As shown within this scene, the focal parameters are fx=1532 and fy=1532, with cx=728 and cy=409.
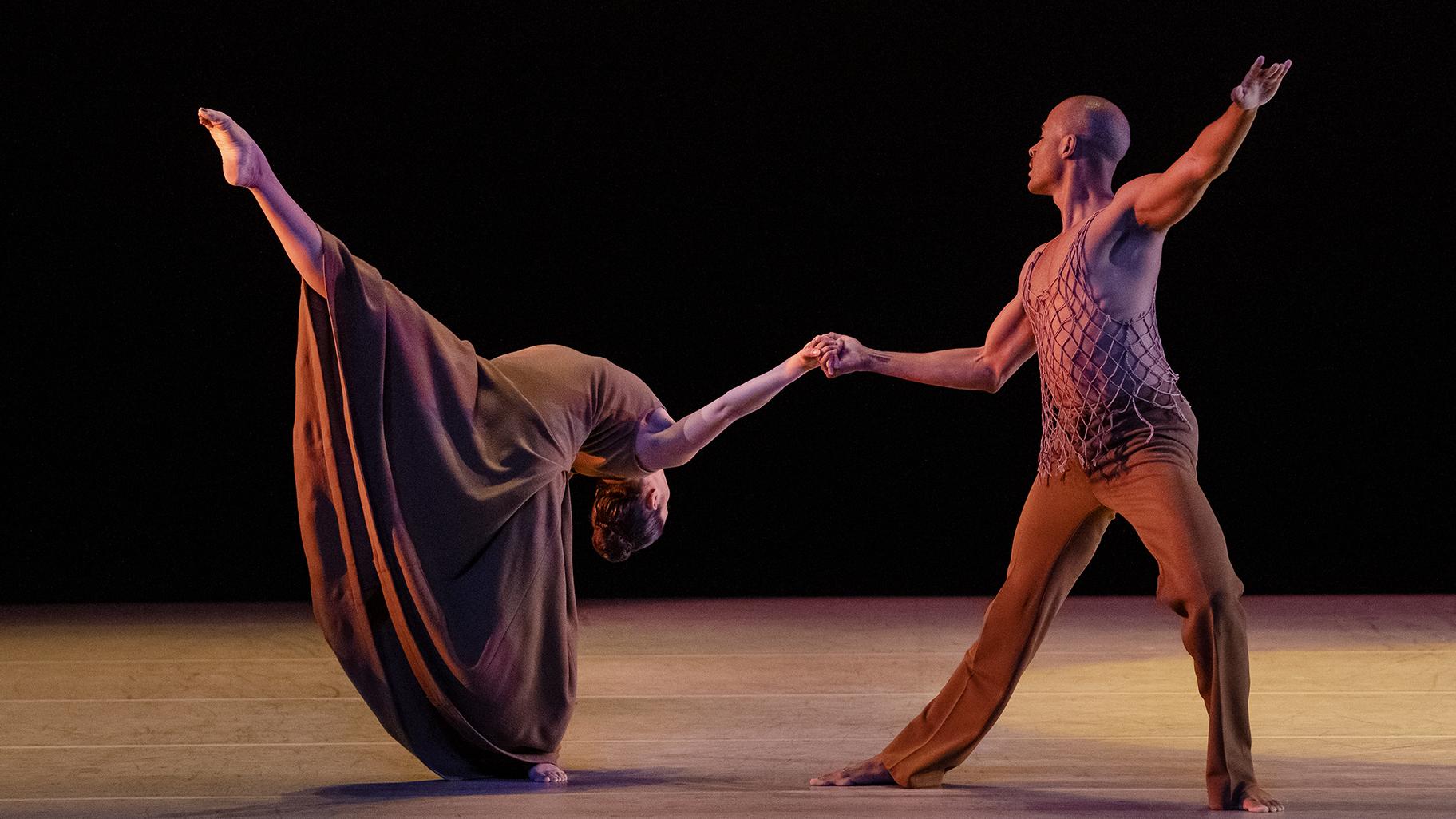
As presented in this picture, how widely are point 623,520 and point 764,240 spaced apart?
2186 millimetres

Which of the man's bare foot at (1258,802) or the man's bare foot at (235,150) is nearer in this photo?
the man's bare foot at (1258,802)

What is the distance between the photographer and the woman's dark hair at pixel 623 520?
11.5 feet

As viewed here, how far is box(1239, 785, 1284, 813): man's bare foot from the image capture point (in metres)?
2.66

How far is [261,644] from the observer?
4.80 meters

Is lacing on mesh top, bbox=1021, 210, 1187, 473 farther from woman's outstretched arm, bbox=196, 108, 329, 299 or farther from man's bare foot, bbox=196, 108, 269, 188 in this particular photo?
man's bare foot, bbox=196, 108, 269, 188

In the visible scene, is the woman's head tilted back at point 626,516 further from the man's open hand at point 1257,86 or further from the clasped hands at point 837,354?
the man's open hand at point 1257,86

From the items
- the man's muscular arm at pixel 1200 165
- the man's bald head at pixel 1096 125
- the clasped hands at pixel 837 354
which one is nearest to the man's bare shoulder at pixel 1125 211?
the man's muscular arm at pixel 1200 165

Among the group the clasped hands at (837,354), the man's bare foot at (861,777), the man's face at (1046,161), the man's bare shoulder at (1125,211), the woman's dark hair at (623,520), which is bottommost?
the man's bare foot at (861,777)

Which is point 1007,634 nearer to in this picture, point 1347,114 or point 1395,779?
point 1395,779

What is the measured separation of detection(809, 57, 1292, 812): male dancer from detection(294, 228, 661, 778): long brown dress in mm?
666

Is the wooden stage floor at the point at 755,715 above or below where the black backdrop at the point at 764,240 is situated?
below

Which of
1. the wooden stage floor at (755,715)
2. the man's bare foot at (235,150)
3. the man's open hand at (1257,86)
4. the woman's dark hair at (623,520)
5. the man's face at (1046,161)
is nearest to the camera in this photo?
the man's open hand at (1257,86)

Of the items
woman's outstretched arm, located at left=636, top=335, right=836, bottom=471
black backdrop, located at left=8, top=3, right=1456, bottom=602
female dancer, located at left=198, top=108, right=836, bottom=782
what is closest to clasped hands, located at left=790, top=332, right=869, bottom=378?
woman's outstretched arm, located at left=636, top=335, right=836, bottom=471

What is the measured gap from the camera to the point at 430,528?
9.94ft
